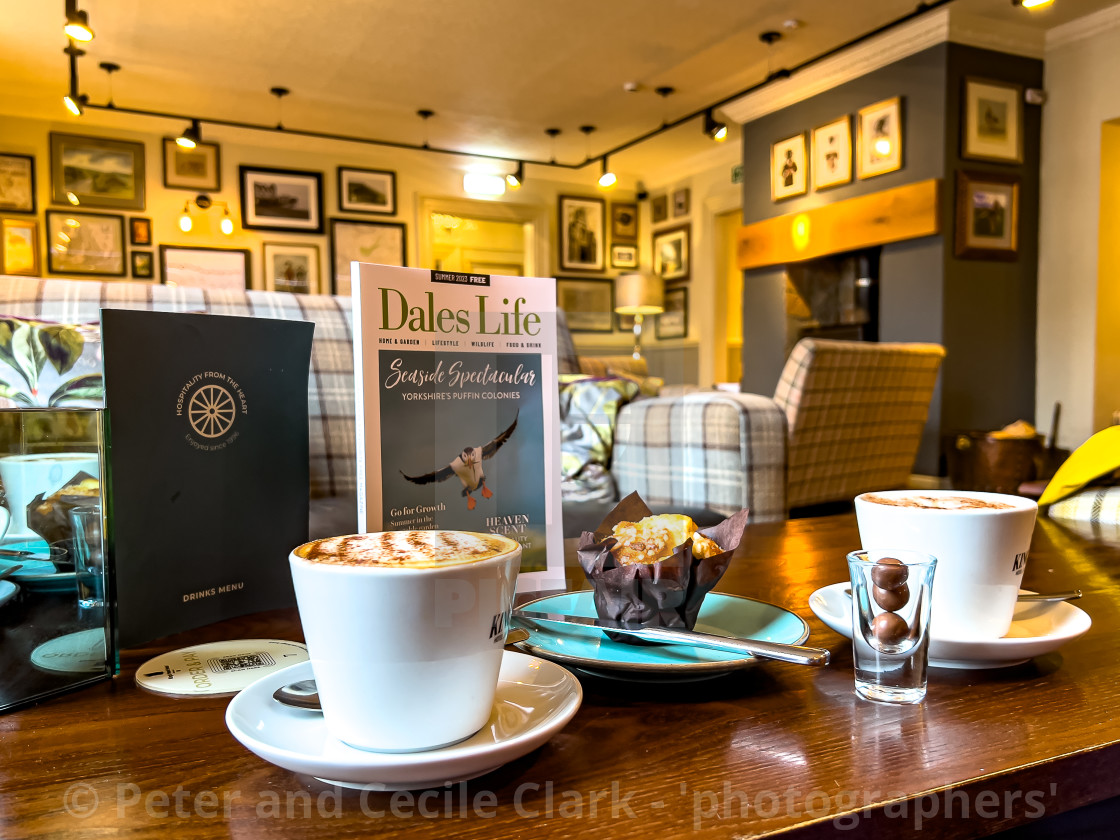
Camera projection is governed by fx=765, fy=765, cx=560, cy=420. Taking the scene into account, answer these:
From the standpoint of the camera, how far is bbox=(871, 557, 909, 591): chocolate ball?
1.31 feet

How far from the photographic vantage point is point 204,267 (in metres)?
5.73

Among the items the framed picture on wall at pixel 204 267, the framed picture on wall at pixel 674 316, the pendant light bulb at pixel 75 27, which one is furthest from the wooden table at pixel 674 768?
the framed picture on wall at pixel 674 316

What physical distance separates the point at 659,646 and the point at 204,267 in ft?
19.9

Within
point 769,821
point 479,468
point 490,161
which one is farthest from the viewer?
point 490,161

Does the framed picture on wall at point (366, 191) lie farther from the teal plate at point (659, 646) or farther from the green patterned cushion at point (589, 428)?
the teal plate at point (659, 646)

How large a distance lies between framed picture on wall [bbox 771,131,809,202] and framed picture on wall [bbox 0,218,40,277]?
16.7 ft

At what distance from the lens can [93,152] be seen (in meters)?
5.45

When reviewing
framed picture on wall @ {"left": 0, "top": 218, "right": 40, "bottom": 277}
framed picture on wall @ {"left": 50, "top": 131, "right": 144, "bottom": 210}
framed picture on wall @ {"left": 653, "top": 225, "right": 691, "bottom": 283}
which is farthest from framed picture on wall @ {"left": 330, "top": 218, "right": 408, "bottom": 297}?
framed picture on wall @ {"left": 653, "top": 225, "right": 691, "bottom": 283}

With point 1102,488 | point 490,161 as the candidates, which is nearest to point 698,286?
point 490,161

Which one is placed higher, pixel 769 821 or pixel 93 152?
pixel 93 152

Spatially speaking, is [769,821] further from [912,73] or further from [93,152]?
[93,152]

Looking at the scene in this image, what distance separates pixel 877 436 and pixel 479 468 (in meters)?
2.19

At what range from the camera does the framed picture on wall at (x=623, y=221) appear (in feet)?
23.8

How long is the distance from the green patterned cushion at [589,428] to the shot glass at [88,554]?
1727 millimetres
